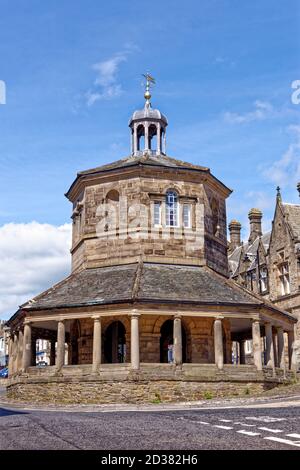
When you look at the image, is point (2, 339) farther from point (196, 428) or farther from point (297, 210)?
point (196, 428)

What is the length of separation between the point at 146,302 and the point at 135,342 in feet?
5.73

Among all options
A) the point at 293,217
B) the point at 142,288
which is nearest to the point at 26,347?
the point at 142,288

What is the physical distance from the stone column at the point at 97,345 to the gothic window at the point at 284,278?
23745mm

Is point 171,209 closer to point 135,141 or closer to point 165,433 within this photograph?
point 135,141

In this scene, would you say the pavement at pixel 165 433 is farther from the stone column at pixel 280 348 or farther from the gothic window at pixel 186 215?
the gothic window at pixel 186 215

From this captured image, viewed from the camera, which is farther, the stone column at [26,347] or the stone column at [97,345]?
the stone column at [26,347]

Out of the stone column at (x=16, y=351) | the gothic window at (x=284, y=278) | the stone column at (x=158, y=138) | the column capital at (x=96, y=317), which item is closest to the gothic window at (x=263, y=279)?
the gothic window at (x=284, y=278)

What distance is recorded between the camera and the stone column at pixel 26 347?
2943cm

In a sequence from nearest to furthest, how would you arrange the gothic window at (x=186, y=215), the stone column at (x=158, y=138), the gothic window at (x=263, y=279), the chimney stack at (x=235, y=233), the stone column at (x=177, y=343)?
the stone column at (x=177, y=343) → the gothic window at (x=186, y=215) → the stone column at (x=158, y=138) → the gothic window at (x=263, y=279) → the chimney stack at (x=235, y=233)

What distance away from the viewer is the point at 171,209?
110ft

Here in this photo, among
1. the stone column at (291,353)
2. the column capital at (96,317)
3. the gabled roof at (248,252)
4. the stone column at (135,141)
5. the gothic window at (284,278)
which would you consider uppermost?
the stone column at (135,141)

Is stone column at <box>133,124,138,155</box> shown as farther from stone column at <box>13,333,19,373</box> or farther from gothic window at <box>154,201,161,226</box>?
stone column at <box>13,333,19,373</box>

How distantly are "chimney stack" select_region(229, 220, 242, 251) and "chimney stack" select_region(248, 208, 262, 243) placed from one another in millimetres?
5014

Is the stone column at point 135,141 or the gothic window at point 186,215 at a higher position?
the stone column at point 135,141
